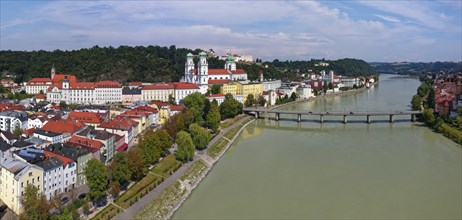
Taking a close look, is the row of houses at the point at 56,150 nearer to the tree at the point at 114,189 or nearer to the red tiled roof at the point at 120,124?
the red tiled roof at the point at 120,124

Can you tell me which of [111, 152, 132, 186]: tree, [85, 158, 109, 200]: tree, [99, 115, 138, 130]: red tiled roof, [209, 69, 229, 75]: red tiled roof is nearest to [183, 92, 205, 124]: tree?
[99, 115, 138, 130]: red tiled roof

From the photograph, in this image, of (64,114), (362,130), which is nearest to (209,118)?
(64,114)

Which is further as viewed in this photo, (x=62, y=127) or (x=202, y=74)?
(x=202, y=74)

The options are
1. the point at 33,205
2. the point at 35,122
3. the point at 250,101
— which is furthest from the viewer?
the point at 250,101

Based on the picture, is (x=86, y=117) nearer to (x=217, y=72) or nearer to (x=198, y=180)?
(x=198, y=180)

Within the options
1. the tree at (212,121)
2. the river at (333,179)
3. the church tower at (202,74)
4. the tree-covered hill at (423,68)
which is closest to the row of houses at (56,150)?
the tree at (212,121)

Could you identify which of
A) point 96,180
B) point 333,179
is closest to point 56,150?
Result: point 96,180

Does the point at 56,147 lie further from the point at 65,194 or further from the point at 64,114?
the point at 64,114
